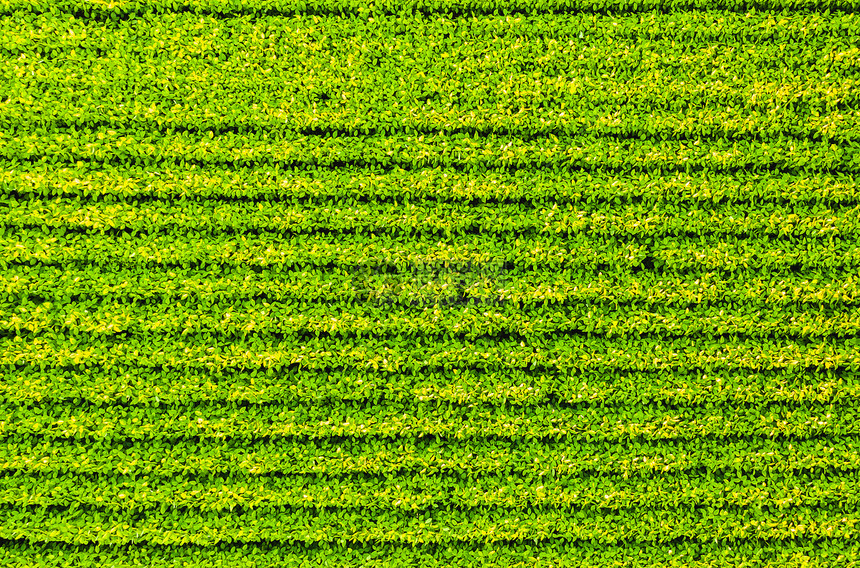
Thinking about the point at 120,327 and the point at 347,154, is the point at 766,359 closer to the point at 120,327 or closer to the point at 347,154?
the point at 347,154

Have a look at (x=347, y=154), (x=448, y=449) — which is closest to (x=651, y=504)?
(x=448, y=449)

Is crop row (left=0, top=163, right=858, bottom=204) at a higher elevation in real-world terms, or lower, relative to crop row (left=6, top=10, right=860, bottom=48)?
lower

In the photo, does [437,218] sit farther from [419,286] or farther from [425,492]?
[425,492]

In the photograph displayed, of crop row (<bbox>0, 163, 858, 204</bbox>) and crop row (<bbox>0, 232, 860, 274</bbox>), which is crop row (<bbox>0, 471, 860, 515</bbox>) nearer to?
crop row (<bbox>0, 232, 860, 274</bbox>)

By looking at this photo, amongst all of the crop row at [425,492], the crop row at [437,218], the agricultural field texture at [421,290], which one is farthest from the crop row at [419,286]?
the crop row at [425,492]

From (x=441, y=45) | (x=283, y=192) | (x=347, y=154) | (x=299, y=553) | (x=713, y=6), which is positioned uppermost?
(x=713, y=6)

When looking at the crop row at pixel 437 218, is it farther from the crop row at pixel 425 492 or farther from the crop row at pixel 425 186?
the crop row at pixel 425 492

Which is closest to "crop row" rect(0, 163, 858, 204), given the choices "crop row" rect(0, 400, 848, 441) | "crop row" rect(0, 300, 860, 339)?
"crop row" rect(0, 300, 860, 339)
